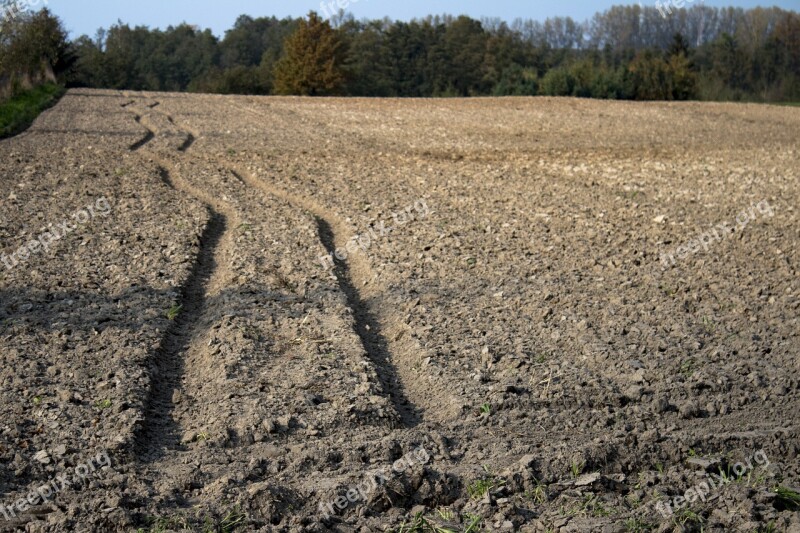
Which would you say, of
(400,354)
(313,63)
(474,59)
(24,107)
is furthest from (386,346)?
(474,59)

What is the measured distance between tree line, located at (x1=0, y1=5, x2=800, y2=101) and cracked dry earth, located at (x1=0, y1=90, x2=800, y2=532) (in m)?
28.2

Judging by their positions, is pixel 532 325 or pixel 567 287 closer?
pixel 532 325

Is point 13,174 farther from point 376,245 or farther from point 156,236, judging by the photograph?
point 376,245

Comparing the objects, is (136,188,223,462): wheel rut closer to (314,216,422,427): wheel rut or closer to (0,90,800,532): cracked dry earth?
(0,90,800,532): cracked dry earth

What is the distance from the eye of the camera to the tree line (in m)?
41.1

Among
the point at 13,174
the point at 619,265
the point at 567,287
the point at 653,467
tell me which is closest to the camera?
the point at 653,467

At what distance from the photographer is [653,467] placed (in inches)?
178

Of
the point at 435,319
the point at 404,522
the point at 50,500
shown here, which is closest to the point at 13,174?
the point at 435,319

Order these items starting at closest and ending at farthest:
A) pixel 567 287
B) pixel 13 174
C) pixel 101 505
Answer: pixel 101 505, pixel 567 287, pixel 13 174

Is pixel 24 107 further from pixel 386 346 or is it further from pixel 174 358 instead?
pixel 386 346

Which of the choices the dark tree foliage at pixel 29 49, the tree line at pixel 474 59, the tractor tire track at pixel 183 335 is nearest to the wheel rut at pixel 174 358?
the tractor tire track at pixel 183 335

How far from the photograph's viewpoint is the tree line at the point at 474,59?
41062 mm

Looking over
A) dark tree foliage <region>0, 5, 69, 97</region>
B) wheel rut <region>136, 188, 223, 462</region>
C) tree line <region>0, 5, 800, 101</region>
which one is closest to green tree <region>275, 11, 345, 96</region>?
tree line <region>0, 5, 800, 101</region>

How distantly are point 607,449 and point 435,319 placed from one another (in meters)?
2.44
